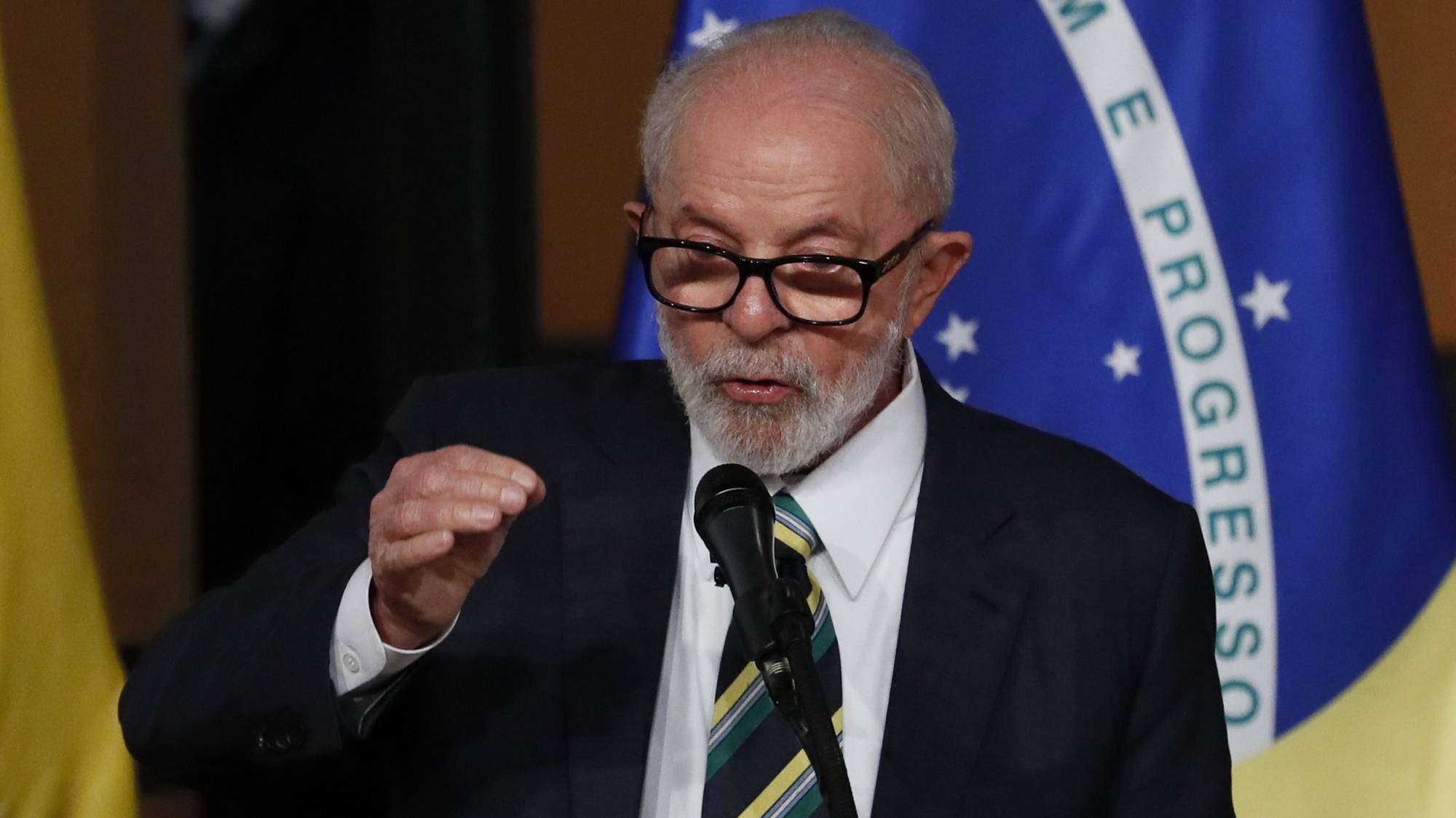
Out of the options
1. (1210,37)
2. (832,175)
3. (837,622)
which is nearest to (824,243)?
(832,175)

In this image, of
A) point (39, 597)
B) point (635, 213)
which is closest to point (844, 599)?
point (635, 213)

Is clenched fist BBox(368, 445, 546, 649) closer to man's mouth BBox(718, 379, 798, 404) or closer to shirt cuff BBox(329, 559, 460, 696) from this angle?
shirt cuff BBox(329, 559, 460, 696)

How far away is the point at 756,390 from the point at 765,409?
21 mm

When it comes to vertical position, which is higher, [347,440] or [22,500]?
[22,500]

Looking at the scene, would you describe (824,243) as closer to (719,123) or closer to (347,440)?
(719,123)

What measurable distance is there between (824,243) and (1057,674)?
49cm

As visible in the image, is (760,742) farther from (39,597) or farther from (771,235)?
(39,597)

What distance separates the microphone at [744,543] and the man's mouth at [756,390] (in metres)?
0.41

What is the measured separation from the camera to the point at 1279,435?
89.1 inches

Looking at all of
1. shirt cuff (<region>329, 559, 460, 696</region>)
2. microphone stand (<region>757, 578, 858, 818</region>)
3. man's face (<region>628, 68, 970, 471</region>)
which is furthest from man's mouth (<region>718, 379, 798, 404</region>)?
microphone stand (<region>757, 578, 858, 818</region>)

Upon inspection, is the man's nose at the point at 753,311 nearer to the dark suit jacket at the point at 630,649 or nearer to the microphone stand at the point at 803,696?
the dark suit jacket at the point at 630,649

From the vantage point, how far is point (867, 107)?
5.60 feet

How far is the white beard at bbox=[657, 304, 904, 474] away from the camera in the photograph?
5.37 ft

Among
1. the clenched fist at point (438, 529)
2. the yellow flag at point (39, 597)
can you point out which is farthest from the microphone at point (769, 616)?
the yellow flag at point (39, 597)
